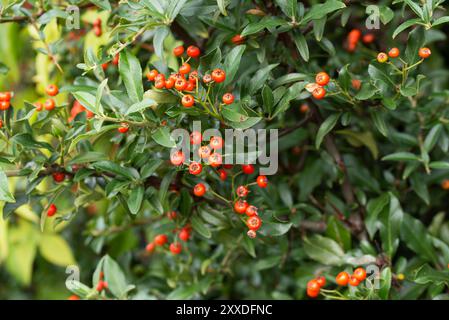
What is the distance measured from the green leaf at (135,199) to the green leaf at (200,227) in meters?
0.18

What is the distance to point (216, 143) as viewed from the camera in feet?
3.78

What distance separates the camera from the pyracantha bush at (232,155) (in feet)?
3.92

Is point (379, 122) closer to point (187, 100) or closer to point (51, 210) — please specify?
point (187, 100)

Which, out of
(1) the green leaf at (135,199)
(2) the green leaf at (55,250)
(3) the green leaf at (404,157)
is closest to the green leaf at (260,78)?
(1) the green leaf at (135,199)

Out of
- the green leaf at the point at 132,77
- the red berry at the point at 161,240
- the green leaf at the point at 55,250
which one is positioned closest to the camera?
the green leaf at the point at 132,77

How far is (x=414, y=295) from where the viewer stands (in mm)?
1442

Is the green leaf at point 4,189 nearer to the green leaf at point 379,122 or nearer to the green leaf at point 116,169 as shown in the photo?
the green leaf at point 116,169

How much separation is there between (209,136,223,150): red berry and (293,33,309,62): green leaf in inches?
10.9

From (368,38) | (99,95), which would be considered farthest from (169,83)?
(368,38)

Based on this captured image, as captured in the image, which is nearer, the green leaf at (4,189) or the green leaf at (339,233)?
the green leaf at (4,189)

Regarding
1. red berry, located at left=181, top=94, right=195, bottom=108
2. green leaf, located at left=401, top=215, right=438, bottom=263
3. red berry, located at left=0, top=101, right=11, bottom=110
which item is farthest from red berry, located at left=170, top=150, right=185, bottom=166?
green leaf, located at left=401, top=215, right=438, bottom=263

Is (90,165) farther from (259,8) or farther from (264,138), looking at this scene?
(259,8)

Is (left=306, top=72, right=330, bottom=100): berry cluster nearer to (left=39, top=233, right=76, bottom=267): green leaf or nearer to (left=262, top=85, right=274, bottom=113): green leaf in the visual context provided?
(left=262, top=85, right=274, bottom=113): green leaf
